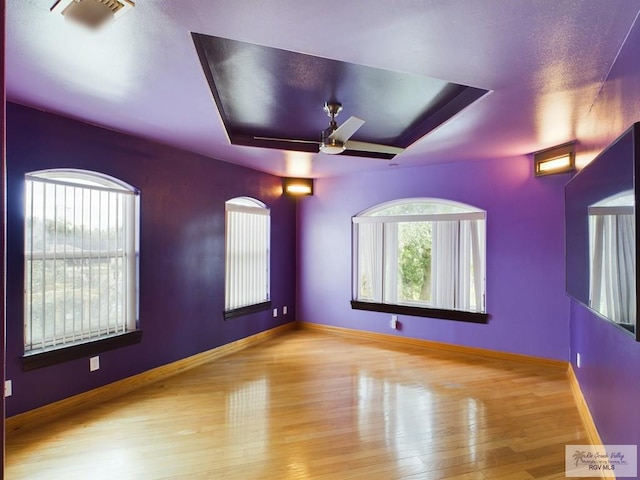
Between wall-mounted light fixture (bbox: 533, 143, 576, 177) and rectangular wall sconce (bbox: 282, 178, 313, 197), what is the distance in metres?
3.02

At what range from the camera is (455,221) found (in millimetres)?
4406

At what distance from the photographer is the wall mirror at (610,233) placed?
1.28 meters

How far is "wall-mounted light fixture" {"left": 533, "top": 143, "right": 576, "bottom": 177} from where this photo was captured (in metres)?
3.41

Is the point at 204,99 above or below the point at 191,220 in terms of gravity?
above

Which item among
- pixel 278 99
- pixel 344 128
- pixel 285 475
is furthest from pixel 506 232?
pixel 285 475

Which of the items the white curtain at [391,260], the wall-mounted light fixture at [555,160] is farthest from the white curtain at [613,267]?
the white curtain at [391,260]

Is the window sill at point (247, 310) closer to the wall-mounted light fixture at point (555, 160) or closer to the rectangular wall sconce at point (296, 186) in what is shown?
the rectangular wall sconce at point (296, 186)

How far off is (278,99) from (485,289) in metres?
3.29

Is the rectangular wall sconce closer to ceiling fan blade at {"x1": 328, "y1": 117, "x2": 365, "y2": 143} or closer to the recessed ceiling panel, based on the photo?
the recessed ceiling panel

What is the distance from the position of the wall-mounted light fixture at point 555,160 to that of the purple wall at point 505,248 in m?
0.15

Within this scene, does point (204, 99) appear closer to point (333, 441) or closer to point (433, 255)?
point (333, 441)

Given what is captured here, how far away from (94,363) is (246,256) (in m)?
2.18

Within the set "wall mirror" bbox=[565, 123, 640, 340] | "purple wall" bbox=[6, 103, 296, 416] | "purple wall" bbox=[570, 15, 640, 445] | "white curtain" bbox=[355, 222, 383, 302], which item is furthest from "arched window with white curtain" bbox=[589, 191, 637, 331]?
"purple wall" bbox=[6, 103, 296, 416]

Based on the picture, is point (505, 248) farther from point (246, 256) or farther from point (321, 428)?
point (246, 256)
